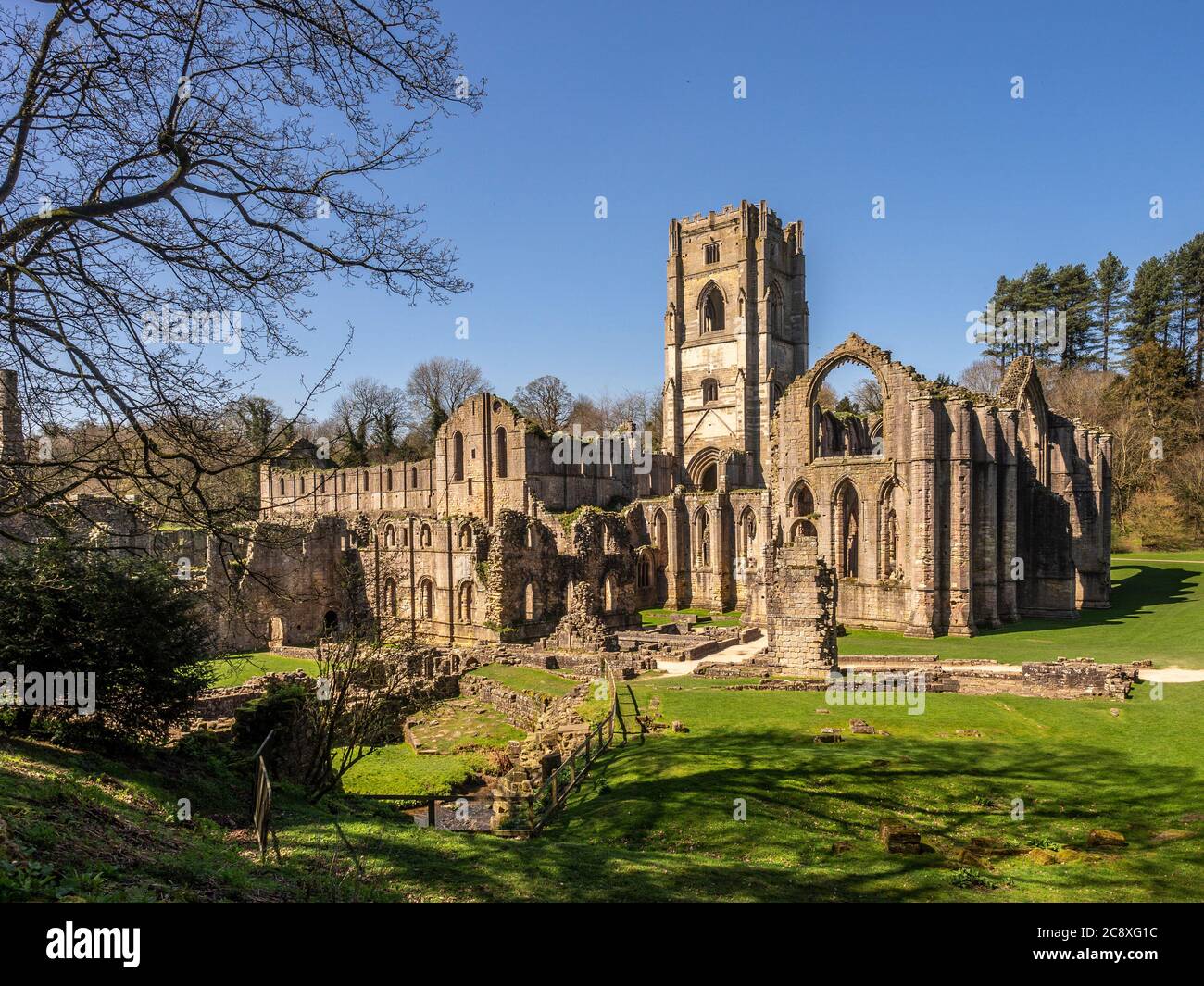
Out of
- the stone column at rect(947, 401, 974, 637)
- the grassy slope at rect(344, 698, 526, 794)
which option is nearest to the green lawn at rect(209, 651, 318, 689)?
the grassy slope at rect(344, 698, 526, 794)

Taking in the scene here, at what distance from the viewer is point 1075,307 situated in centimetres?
6028

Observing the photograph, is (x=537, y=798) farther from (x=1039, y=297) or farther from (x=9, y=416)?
(x=1039, y=297)

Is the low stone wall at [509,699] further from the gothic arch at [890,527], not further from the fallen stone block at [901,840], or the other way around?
the gothic arch at [890,527]

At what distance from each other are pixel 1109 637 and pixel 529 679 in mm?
20238

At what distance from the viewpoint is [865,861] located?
905 centimetres

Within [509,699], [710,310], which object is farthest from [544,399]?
[509,699]

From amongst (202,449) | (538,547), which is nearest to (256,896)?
(202,449)

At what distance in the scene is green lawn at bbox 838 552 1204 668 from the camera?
77.6 ft

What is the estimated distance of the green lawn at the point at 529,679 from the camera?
73.0 ft

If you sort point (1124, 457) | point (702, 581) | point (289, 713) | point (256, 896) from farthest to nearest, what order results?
point (1124, 457)
point (702, 581)
point (289, 713)
point (256, 896)

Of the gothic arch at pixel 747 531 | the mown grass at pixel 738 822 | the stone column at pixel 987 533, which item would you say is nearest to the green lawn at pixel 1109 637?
the stone column at pixel 987 533
